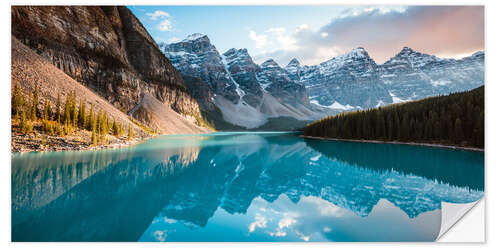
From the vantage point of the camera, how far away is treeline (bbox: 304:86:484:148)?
2444 cm

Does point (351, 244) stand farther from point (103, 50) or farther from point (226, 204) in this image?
point (103, 50)

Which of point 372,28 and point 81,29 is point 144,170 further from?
point 81,29

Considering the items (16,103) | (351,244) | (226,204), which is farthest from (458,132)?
(16,103)

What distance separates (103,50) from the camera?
58.4m

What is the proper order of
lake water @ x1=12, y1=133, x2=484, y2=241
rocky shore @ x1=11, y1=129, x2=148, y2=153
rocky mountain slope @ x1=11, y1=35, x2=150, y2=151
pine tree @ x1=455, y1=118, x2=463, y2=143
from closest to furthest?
lake water @ x1=12, y1=133, x2=484, y2=241
rocky shore @ x1=11, y1=129, x2=148, y2=153
rocky mountain slope @ x1=11, y1=35, x2=150, y2=151
pine tree @ x1=455, y1=118, x2=463, y2=143

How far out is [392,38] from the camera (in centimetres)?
1284

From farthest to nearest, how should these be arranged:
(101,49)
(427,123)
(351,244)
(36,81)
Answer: (101,49) → (427,123) → (36,81) → (351,244)

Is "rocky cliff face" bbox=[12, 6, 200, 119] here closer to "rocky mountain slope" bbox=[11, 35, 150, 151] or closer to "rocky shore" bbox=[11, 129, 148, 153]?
"rocky mountain slope" bbox=[11, 35, 150, 151]

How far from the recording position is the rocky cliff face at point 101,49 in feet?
140

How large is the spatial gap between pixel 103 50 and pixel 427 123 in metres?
73.4

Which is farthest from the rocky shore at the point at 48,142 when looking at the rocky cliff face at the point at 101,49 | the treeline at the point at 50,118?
the rocky cliff face at the point at 101,49

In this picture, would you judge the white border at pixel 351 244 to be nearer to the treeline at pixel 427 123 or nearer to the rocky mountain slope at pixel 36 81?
the rocky mountain slope at pixel 36 81

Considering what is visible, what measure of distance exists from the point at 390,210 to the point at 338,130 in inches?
1575

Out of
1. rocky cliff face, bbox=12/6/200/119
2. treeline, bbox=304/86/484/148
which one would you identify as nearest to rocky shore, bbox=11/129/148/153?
rocky cliff face, bbox=12/6/200/119
